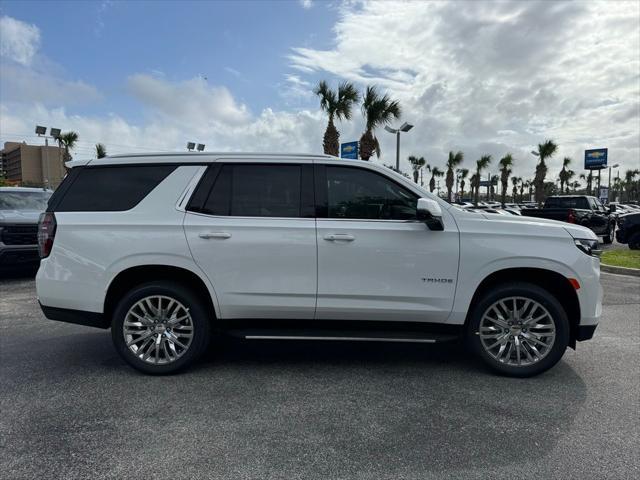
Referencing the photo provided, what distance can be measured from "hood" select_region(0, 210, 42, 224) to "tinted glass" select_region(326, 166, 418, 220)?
6.78 metres

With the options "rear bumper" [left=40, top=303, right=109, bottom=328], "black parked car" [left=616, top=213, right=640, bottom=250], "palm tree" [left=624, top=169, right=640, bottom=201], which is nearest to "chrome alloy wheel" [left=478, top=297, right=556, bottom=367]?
"rear bumper" [left=40, top=303, right=109, bottom=328]

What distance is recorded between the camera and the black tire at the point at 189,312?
3.84 m

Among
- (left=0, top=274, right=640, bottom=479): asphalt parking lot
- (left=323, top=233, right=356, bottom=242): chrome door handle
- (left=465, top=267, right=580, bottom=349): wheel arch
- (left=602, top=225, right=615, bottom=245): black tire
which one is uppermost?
(left=323, top=233, right=356, bottom=242): chrome door handle

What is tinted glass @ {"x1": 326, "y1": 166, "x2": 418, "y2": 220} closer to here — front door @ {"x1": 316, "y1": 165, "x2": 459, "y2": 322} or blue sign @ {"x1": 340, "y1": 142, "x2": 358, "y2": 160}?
front door @ {"x1": 316, "y1": 165, "x2": 459, "y2": 322}

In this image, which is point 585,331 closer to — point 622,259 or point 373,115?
point 622,259

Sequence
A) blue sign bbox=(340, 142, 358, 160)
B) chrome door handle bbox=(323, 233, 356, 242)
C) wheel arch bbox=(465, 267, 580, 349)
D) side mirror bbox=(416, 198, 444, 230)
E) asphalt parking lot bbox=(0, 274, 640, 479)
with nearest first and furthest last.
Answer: asphalt parking lot bbox=(0, 274, 640, 479), side mirror bbox=(416, 198, 444, 230), chrome door handle bbox=(323, 233, 356, 242), wheel arch bbox=(465, 267, 580, 349), blue sign bbox=(340, 142, 358, 160)

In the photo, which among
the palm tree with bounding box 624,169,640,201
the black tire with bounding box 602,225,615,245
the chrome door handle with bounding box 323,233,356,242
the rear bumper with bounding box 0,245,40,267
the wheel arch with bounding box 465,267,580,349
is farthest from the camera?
the palm tree with bounding box 624,169,640,201

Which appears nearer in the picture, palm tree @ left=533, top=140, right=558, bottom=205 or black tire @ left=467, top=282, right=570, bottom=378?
black tire @ left=467, top=282, right=570, bottom=378

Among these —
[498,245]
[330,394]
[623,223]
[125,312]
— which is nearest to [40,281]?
[125,312]

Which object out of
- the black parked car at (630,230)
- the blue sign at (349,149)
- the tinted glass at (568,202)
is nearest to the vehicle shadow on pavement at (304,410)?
Result: the black parked car at (630,230)

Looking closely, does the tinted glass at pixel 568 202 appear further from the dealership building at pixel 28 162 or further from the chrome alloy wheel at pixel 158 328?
the dealership building at pixel 28 162

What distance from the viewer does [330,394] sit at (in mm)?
3562

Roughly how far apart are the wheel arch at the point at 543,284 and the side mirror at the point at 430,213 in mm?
689

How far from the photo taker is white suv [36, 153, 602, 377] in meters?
3.76
